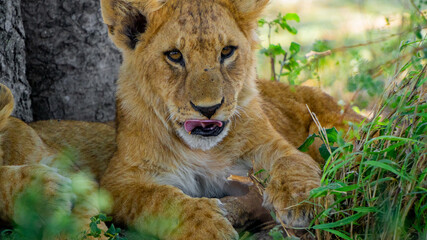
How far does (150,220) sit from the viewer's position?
7.24ft

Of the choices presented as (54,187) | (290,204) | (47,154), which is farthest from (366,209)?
(47,154)

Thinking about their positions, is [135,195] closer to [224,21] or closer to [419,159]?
[224,21]

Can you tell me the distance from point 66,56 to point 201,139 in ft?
4.23

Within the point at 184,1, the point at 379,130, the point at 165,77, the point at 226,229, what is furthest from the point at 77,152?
the point at 379,130

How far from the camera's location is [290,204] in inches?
81.4

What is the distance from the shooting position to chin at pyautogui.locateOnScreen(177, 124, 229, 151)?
7.91ft

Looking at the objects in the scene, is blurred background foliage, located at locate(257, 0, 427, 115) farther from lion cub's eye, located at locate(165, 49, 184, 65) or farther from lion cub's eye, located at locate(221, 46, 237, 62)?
lion cub's eye, located at locate(165, 49, 184, 65)

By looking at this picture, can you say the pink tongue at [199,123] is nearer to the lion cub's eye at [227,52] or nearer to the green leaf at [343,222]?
the lion cub's eye at [227,52]

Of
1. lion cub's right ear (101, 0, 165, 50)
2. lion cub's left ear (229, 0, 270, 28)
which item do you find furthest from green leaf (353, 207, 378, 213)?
lion cub's right ear (101, 0, 165, 50)

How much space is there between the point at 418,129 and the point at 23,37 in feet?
7.13

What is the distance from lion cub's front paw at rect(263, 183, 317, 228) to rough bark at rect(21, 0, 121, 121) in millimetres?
1630

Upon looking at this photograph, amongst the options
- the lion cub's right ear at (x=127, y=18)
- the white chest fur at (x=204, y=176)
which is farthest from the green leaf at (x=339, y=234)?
the lion cub's right ear at (x=127, y=18)

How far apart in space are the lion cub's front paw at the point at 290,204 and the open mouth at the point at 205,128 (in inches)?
13.1

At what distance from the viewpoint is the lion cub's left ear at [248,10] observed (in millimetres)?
2551
